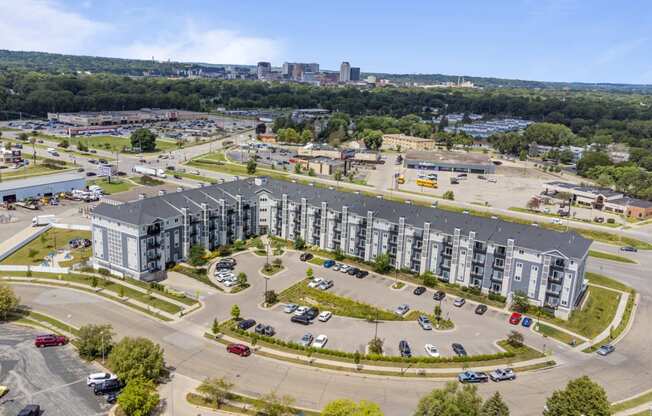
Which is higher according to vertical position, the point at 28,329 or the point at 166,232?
the point at 166,232

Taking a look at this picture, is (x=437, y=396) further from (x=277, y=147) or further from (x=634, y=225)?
(x=277, y=147)

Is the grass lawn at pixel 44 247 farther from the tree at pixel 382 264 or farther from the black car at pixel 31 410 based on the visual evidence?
the tree at pixel 382 264

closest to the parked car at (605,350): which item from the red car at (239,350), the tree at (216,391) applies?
the red car at (239,350)

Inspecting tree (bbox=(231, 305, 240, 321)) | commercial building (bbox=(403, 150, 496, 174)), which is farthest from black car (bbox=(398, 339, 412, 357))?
commercial building (bbox=(403, 150, 496, 174))

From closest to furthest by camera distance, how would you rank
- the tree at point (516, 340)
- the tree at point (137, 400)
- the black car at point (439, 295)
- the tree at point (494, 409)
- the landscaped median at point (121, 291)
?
1. the tree at point (494, 409)
2. the tree at point (137, 400)
3. the tree at point (516, 340)
4. the landscaped median at point (121, 291)
5. the black car at point (439, 295)

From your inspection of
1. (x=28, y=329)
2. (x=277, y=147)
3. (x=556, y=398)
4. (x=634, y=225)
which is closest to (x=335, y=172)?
(x=277, y=147)

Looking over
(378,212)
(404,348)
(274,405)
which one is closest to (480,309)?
(404,348)

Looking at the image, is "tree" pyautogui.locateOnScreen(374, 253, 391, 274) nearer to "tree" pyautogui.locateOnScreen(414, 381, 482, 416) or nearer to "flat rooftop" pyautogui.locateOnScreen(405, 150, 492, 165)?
"tree" pyautogui.locateOnScreen(414, 381, 482, 416)
